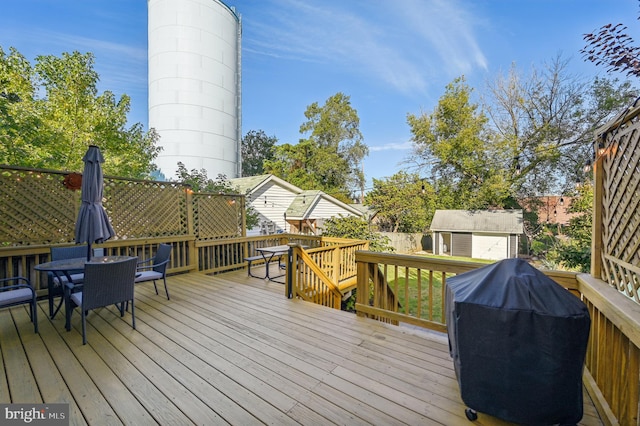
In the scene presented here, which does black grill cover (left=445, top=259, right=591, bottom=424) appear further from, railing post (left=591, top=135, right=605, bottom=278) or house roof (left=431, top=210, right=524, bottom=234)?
house roof (left=431, top=210, right=524, bottom=234)

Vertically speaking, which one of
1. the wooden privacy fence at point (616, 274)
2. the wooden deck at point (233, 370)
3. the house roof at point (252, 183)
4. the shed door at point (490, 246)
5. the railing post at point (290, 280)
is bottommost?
the shed door at point (490, 246)

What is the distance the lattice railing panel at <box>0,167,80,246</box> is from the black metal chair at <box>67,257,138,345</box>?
82.7 inches

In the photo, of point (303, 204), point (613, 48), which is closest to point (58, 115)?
point (303, 204)

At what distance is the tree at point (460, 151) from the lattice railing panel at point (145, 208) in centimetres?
1684

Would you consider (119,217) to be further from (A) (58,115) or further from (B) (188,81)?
(B) (188,81)

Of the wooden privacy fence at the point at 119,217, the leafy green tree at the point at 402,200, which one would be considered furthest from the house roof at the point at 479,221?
the wooden privacy fence at the point at 119,217

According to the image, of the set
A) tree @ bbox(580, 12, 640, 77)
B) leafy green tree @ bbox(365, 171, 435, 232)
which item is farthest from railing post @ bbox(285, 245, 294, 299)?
leafy green tree @ bbox(365, 171, 435, 232)

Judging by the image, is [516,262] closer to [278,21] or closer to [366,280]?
[366,280]

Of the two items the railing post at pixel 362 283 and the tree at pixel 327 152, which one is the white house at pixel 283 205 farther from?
the railing post at pixel 362 283

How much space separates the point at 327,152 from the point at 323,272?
20.4 m

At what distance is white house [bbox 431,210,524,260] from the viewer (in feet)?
56.4

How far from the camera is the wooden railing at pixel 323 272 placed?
4.61 m

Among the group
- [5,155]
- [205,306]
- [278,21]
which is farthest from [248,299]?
[278,21]

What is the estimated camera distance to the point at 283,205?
15.4 m
